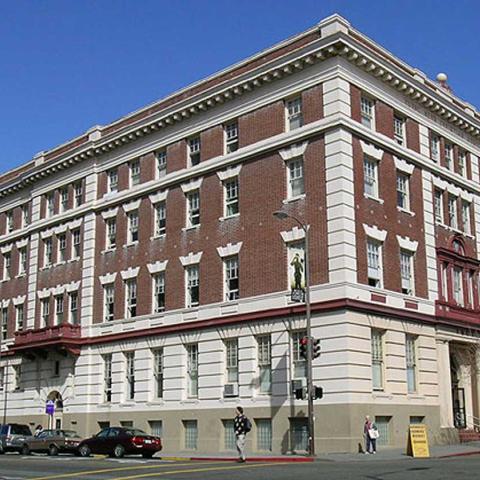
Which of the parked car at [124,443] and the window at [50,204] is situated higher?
the window at [50,204]

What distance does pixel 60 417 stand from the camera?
47938 mm

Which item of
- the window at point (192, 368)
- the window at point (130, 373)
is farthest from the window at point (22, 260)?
the window at point (192, 368)

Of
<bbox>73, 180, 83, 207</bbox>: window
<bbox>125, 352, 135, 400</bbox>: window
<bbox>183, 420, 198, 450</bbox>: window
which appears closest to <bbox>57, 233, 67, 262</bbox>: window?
<bbox>73, 180, 83, 207</bbox>: window

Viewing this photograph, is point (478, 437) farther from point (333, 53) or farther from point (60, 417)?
point (60, 417)

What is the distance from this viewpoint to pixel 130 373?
146 ft

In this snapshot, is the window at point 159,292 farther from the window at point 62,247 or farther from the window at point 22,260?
the window at point 22,260

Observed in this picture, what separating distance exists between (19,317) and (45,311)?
157 inches

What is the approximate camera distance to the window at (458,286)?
4138cm

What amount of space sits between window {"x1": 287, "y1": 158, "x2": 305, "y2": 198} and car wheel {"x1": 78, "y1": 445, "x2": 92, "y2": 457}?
1495cm

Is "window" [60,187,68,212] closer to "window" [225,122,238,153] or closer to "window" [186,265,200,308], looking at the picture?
"window" [186,265,200,308]

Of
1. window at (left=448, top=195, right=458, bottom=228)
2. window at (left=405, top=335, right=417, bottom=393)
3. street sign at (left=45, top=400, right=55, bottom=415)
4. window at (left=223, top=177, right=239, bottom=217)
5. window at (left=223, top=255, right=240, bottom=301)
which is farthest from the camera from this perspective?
street sign at (left=45, top=400, right=55, bottom=415)

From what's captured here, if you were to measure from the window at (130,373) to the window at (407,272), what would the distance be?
15637 mm

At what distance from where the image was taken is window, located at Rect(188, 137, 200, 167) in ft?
141

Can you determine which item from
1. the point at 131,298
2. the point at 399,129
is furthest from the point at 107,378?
the point at 399,129
